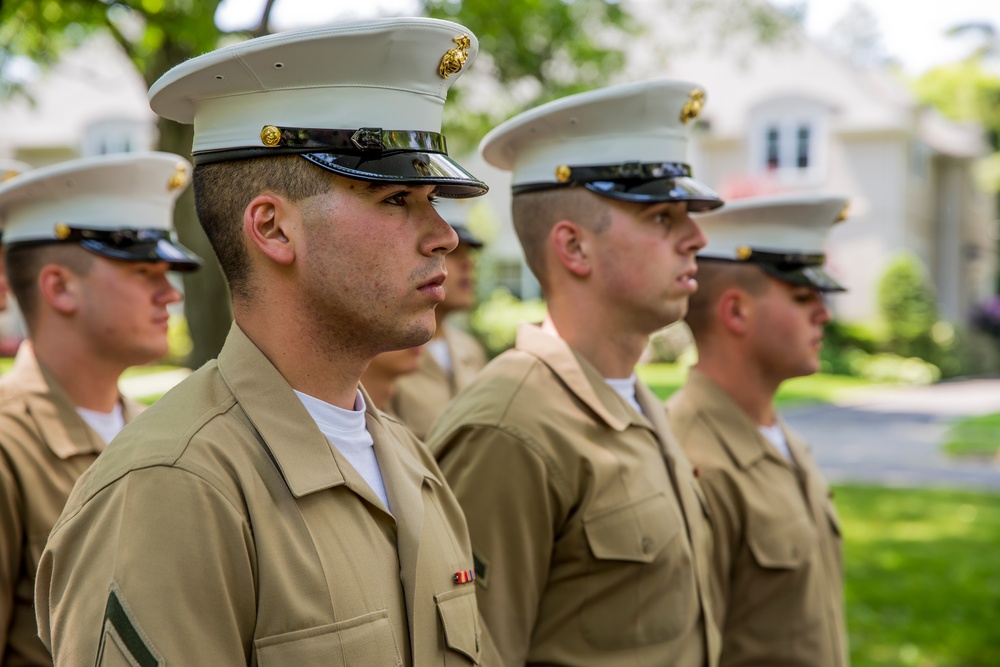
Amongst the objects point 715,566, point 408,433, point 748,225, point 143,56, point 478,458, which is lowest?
point 715,566

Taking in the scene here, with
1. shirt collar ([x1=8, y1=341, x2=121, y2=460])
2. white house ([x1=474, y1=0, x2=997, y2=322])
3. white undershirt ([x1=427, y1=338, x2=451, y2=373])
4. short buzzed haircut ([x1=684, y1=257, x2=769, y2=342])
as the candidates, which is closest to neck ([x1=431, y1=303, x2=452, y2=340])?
white undershirt ([x1=427, y1=338, x2=451, y2=373])

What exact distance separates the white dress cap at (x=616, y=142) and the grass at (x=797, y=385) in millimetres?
15771

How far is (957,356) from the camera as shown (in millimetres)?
28016

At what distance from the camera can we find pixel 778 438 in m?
4.35

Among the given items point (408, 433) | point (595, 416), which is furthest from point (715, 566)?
point (408, 433)

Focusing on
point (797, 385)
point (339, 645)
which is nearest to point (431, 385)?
point (339, 645)

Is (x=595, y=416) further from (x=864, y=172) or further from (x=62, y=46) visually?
(x=864, y=172)

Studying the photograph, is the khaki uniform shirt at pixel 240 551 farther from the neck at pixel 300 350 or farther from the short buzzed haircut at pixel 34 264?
the short buzzed haircut at pixel 34 264

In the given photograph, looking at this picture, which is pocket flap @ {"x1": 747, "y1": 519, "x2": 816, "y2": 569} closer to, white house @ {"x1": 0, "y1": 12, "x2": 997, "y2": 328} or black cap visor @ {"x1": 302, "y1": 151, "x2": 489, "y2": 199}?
black cap visor @ {"x1": 302, "y1": 151, "x2": 489, "y2": 199}

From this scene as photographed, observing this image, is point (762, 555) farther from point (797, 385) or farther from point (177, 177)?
point (797, 385)

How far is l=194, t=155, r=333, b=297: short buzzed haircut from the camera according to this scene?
203cm

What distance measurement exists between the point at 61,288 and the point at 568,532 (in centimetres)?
182

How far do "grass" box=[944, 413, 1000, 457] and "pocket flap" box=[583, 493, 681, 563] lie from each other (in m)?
13.0

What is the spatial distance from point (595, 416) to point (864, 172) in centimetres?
2791
